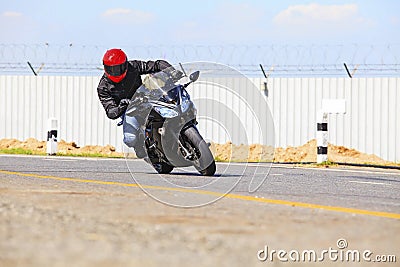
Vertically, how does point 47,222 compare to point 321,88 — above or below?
below

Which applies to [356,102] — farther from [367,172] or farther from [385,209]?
[385,209]

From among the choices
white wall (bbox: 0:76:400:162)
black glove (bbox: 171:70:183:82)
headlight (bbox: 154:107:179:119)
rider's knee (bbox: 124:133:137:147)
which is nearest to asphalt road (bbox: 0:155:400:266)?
rider's knee (bbox: 124:133:137:147)

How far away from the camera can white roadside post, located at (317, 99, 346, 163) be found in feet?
58.9

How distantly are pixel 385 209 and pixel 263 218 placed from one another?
5.44 feet

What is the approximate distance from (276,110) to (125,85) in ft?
42.8

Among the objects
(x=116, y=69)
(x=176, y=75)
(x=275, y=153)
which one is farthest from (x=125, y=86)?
(x=275, y=153)

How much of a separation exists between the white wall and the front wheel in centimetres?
1256

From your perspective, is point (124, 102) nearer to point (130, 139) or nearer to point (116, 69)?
point (116, 69)

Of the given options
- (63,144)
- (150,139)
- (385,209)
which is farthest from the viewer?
(63,144)

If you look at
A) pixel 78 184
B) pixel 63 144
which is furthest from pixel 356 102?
pixel 78 184

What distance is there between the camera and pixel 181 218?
21.5 feet

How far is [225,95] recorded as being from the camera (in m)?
25.8

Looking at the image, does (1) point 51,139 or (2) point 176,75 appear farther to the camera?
(1) point 51,139

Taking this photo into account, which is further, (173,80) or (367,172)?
(367,172)
